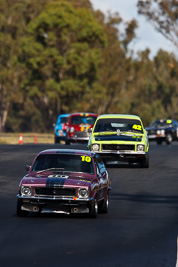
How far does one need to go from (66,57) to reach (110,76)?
Answer: 14.1 metres

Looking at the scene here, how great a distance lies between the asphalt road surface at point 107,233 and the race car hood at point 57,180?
0.67 meters

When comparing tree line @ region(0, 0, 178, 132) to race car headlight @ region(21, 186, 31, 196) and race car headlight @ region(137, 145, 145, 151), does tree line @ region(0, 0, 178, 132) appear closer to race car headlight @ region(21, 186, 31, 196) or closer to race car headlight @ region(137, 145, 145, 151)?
race car headlight @ region(137, 145, 145, 151)

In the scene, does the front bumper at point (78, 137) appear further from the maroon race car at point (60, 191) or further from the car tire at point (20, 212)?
the car tire at point (20, 212)

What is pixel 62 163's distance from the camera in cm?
1505

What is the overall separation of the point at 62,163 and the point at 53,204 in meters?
1.48

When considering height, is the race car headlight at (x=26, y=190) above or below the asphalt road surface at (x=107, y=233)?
above

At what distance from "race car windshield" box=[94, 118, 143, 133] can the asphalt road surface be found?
381 cm

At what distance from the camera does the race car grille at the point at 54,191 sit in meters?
13.8

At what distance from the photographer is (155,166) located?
2619 cm

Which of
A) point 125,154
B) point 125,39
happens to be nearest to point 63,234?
point 125,154

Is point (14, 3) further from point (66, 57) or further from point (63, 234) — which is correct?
point (63, 234)

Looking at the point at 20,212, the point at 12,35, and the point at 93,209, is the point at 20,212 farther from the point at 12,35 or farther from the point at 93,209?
the point at 12,35

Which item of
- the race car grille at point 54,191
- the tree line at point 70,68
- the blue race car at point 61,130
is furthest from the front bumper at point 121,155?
the tree line at point 70,68

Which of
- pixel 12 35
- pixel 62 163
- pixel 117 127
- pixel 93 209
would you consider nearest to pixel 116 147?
pixel 117 127
